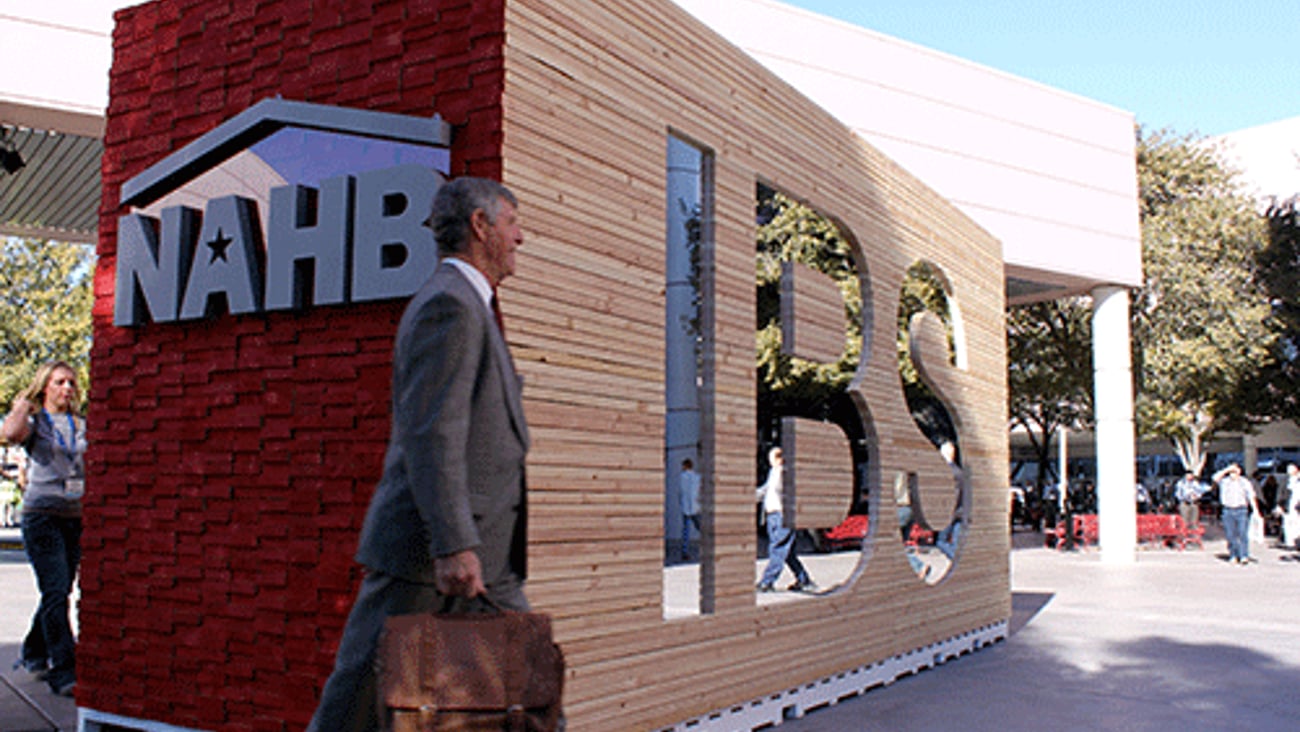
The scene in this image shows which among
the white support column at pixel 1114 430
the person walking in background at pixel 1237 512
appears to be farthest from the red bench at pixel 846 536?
the person walking in background at pixel 1237 512

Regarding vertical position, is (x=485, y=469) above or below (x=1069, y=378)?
below

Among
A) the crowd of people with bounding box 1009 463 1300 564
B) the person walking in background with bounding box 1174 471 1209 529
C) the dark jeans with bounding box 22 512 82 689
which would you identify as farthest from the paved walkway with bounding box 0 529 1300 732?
the person walking in background with bounding box 1174 471 1209 529

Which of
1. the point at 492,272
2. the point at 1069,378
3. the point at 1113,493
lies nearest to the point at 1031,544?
the point at 1069,378

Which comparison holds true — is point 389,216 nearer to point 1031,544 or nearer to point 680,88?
point 680,88

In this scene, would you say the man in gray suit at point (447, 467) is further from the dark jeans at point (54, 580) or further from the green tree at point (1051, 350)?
the green tree at point (1051, 350)

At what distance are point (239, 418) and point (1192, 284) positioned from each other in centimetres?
2381

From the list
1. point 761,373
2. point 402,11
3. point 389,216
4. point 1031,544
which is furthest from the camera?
point 1031,544

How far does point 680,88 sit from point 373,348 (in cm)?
208

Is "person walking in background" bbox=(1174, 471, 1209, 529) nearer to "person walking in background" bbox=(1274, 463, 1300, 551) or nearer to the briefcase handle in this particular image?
"person walking in background" bbox=(1274, 463, 1300, 551)

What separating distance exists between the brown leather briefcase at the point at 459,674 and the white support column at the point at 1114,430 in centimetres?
1812

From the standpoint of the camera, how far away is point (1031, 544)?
2472 centimetres

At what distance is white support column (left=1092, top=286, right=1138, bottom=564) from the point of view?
19.3 m

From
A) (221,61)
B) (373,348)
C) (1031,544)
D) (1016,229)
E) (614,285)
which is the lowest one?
(1031,544)

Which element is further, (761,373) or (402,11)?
(761,373)
